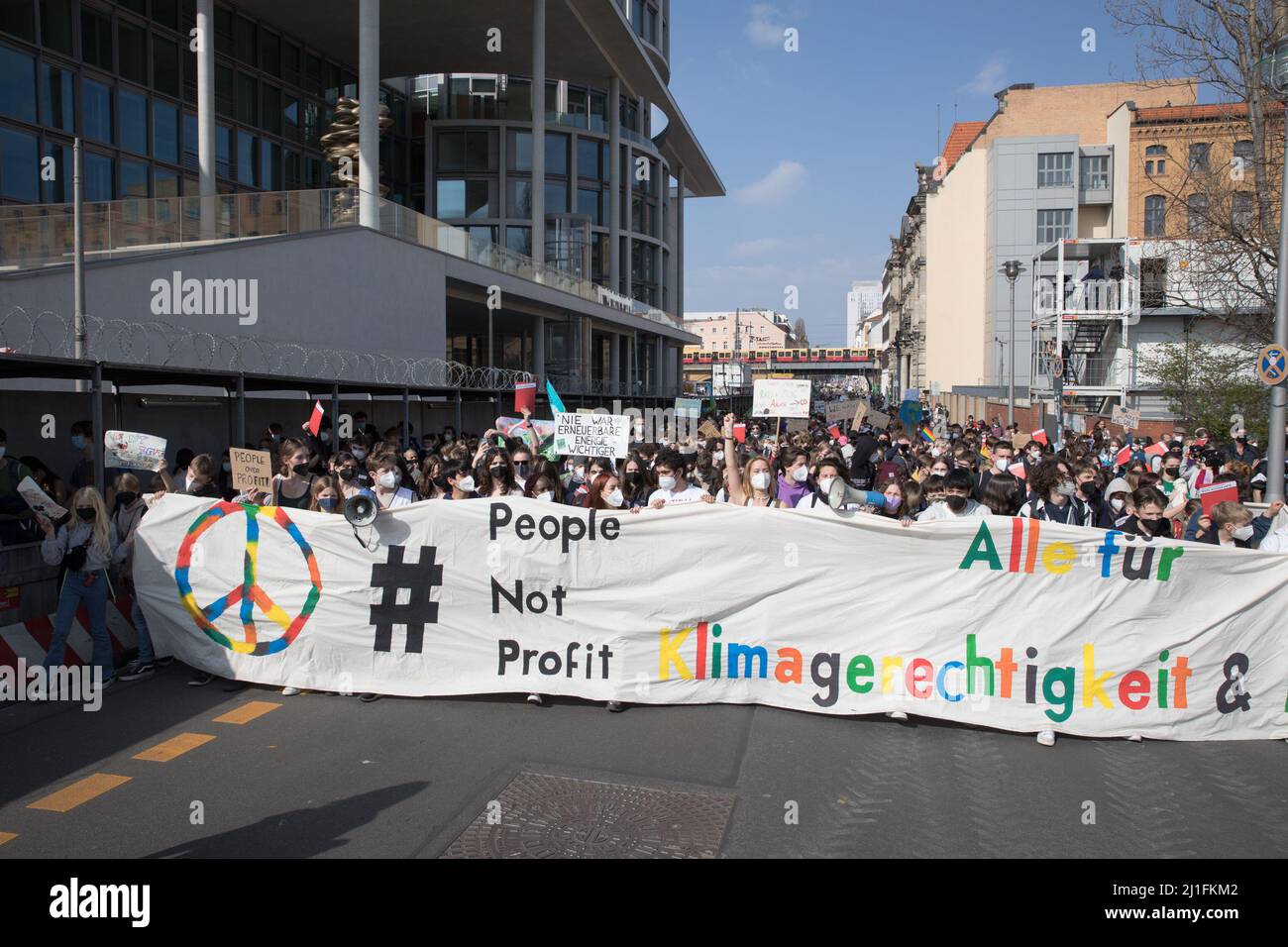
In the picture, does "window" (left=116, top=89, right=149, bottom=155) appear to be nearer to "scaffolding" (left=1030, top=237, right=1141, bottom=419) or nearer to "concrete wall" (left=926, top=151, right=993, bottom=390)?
"scaffolding" (left=1030, top=237, right=1141, bottom=419)

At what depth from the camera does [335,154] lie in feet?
106

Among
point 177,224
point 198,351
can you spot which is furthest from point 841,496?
point 177,224

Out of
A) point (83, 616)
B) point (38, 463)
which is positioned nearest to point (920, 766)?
point (83, 616)

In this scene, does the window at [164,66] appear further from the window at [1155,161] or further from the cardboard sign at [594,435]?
the window at [1155,161]

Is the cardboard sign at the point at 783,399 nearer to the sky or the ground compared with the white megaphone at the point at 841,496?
nearer to the sky

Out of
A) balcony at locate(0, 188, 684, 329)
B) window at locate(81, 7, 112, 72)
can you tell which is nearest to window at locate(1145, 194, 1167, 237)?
balcony at locate(0, 188, 684, 329)

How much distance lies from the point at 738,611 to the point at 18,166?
2855 cm

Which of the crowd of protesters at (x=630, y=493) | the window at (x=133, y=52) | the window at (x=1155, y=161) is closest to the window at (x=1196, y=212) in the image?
the crowd of protesters at (x=630, y=493)

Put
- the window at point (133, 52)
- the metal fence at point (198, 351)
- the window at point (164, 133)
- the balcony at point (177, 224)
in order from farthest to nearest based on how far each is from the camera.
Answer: the window at point (164, 133) → the window at point (133, 52) → the balcony at point (177, 224) → the metal fence at point (198, 351)

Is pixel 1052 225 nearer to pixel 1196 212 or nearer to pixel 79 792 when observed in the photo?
pixel 1196 212

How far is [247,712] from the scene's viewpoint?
711cm

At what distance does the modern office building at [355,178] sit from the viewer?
18.5 m

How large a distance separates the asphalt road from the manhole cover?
0.06 feet

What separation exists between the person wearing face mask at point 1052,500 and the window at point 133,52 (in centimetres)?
3132
